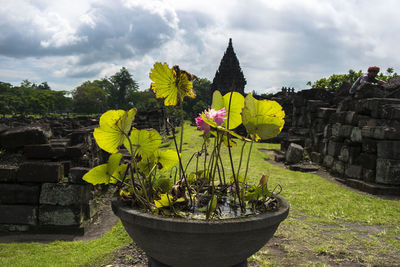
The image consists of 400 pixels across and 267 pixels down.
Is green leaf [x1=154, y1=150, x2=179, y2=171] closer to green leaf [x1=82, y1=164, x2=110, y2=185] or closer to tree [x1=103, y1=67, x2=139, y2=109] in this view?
green leaf [x1=82, y1=164, x2=110, y2=185]

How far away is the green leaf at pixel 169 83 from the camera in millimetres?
1833

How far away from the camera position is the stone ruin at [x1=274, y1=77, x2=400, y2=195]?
610cm

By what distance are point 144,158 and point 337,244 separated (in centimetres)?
275

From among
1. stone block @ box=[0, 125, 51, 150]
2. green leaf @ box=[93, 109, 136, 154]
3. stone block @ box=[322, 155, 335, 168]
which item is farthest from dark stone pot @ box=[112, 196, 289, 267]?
stone block @ box=[322, 155, 335, 168]

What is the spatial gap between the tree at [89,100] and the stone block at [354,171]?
228 feet

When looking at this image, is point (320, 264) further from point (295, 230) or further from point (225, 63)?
point (225, 63)

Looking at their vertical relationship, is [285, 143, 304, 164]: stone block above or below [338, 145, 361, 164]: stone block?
below

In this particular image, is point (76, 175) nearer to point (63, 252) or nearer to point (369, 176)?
point (63, 252)

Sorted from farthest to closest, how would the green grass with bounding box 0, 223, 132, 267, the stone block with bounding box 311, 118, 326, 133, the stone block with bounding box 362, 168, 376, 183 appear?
the stone block with bounding box 311, 118, 326, 133 < the stone block with bounding box 362, 168, 376, 183 < the green grass with bounding box 0, 223, 132, 267

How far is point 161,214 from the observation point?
1.76 meters

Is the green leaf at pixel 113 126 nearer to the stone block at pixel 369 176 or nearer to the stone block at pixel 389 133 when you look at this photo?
the stone block at pixel 389 133

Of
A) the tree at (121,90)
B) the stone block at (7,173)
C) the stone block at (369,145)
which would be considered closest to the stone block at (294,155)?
the stone block at (369,145)

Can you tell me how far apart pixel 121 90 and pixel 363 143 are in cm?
6846

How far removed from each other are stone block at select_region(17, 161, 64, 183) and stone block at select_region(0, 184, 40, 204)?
0.10 m
